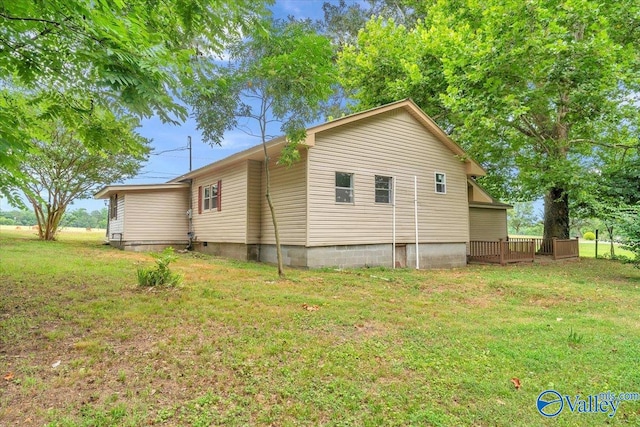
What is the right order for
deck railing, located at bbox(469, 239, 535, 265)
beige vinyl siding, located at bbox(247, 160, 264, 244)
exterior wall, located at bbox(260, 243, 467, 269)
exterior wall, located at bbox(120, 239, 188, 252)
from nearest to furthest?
exterior wall, located at bbox(260, 243, 467, 269) < beige vinyl siding, located at bbox(247, 160, 264, 244) < deck railing, located at bbox(469, 239, 535, 265) < exterior wall, located at bbox(120, 239, 188, 252)

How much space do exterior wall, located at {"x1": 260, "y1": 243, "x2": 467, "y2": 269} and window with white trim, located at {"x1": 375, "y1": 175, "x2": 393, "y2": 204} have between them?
1548 mm

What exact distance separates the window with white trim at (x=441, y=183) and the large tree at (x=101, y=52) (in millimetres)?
9774

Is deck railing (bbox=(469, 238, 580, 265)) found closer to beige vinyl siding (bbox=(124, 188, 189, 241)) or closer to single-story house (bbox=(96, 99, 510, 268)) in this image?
single-story house (bbox=(96, 99, 510, 268))

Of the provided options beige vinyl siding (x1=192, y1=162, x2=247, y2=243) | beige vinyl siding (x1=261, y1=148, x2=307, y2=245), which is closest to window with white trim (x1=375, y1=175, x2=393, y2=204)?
beige vinyl siding (x1=261, y1=148, x2=307, y2=245)

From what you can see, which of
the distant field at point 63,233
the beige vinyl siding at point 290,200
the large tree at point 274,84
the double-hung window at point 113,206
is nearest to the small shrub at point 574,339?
the large tree at point 274,84

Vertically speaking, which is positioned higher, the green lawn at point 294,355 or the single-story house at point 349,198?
the single-story house at point 349,198

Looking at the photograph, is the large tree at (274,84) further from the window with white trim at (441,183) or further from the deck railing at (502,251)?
the deck railing at (502,251)

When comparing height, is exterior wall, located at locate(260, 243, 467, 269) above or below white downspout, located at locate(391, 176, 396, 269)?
below

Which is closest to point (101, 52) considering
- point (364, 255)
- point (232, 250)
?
point (364, 255)

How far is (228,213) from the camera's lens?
1327cm

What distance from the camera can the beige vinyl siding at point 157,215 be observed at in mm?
15914

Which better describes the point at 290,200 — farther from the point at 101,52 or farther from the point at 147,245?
the point at 147,245

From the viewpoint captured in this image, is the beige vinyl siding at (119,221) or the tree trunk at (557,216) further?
the tree trunk at (557,216)

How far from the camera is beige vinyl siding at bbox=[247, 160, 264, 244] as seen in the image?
12.1 meters
